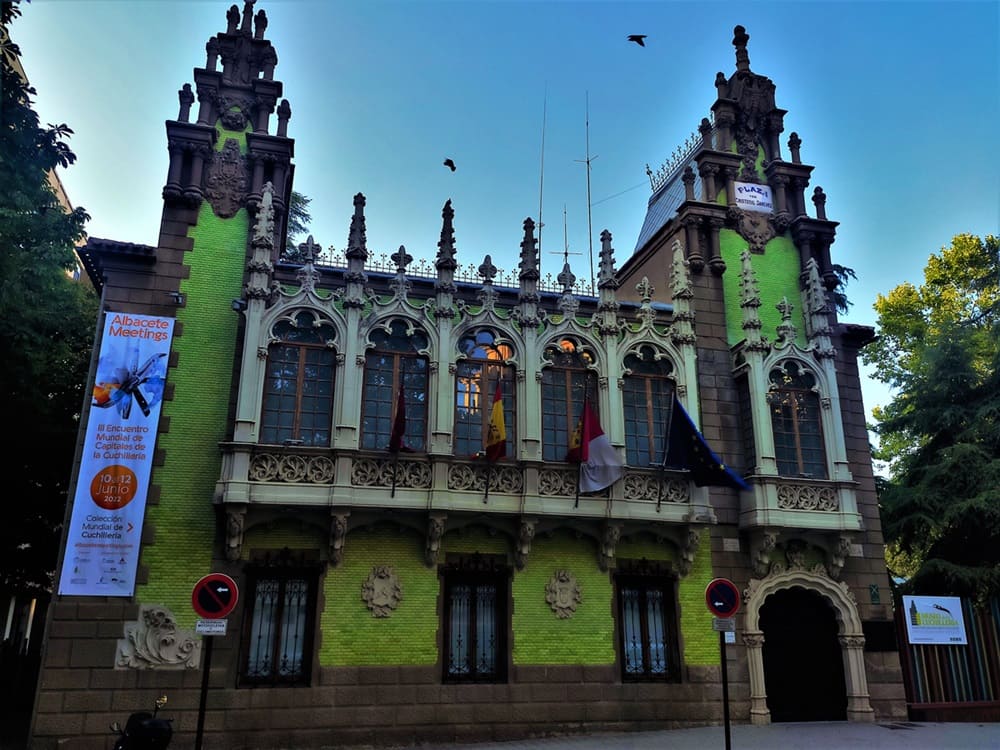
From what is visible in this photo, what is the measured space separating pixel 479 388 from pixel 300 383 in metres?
4.40

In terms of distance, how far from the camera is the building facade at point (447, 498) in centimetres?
1652

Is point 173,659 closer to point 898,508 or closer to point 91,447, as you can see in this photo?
point 91,447

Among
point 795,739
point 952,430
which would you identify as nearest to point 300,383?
point 795,739

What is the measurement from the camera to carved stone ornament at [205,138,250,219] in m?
19.5

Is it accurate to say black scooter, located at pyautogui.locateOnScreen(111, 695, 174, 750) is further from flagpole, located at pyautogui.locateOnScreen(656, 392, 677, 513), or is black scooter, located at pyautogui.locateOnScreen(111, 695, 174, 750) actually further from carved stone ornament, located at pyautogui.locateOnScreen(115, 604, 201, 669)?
flagpole, located at pyautogui.locateOnScreen(656, 392, 677, 513)

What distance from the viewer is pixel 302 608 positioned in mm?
17094

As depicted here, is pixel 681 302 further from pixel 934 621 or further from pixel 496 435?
pixel 934 621

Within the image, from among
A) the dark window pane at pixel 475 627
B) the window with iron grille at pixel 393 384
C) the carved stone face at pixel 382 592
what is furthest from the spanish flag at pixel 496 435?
the carved stone face at pixel 382 592

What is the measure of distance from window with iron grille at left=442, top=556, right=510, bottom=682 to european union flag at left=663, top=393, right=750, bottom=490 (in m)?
5.04

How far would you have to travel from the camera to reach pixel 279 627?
16828mm

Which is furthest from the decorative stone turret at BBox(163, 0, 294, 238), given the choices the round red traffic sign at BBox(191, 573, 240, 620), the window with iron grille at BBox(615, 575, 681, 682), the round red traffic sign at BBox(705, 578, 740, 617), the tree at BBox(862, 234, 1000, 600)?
the tree at BBox(862, 234, 1000, 600)

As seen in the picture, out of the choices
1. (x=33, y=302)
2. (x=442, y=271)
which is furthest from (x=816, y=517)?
(x=33, y=302)

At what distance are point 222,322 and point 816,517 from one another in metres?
15.7

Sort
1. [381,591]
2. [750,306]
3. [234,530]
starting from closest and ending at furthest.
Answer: [234,530], [381,591], [750,306]
